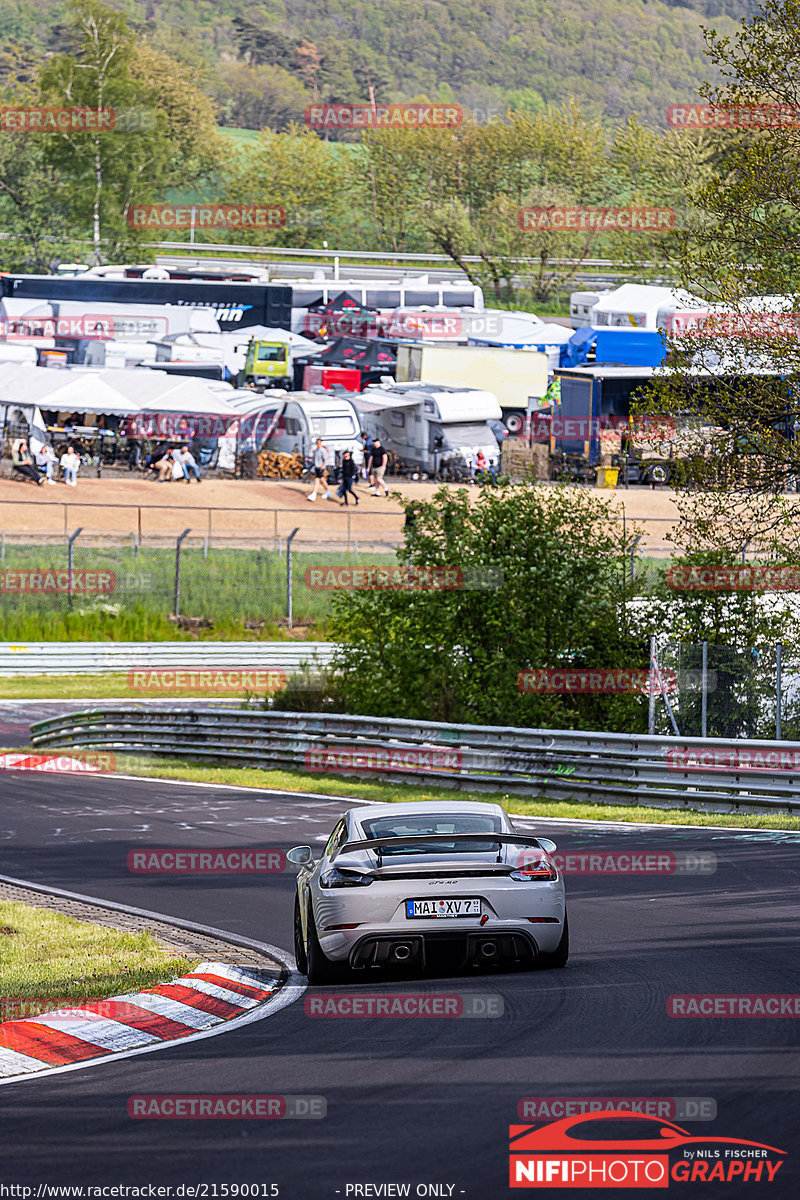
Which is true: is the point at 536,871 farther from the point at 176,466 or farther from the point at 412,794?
the point at 176,466

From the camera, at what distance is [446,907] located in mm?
8656

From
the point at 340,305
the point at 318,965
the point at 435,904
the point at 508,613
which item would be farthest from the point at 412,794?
the point at 340,305

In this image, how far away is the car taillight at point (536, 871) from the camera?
8828 millimetres

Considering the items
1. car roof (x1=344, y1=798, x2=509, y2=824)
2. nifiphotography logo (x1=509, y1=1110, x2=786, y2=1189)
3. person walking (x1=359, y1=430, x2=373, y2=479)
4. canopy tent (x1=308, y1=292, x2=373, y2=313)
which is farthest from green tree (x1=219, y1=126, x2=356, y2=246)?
nifiphotography logo (x1=509, y1=1110, x2=786, y2=1189)

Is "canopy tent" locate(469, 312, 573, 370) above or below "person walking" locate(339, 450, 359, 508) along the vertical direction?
above

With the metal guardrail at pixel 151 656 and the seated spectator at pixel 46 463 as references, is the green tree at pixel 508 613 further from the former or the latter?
the seated spectator at pixel 46 463

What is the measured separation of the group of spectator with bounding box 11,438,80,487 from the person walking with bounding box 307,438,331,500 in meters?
7.94

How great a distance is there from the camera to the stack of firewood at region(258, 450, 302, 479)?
5497 cm

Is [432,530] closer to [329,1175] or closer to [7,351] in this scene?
[329,1175]

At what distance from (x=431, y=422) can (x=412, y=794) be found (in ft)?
118

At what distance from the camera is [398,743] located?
21953 millimetres

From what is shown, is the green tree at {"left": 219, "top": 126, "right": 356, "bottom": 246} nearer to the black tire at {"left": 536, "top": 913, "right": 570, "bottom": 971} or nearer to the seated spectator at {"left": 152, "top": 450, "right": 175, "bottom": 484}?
the seated spectator at {"left": 152, "top": 450, "right": 175, "bottom": 484}

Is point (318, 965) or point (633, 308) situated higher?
point (633, 308)

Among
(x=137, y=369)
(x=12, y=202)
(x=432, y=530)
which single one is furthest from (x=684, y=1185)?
(x=12, y=202)
